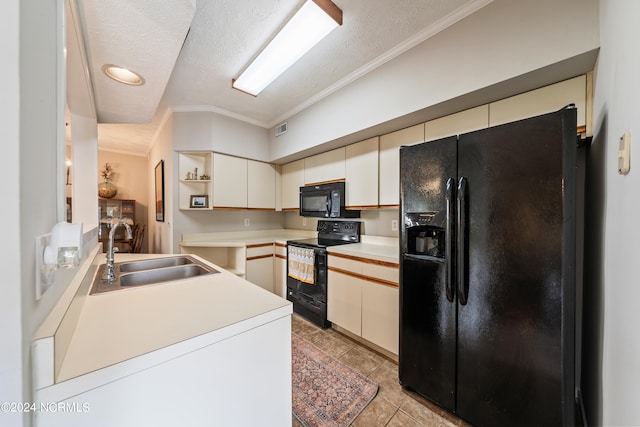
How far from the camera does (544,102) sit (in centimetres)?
147

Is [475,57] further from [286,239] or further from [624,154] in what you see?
[286,239]

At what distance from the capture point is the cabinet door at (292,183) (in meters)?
3.40

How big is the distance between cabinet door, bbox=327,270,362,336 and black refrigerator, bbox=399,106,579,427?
622 mm

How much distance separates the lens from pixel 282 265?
316cm

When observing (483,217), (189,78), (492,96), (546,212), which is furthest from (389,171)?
(189,78)

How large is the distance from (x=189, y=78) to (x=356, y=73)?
1.64m

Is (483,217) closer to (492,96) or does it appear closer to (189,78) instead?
(492,96)

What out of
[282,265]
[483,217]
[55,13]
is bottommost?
[282,265]

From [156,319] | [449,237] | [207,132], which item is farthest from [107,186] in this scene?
[449,237]

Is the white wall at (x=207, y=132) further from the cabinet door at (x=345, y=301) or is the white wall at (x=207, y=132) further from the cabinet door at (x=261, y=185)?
the cabinet door at (x=345, y=301)

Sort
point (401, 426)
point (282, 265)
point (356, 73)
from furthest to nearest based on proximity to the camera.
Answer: point (282, 265) < point (356, 73) < point (401, 426)
